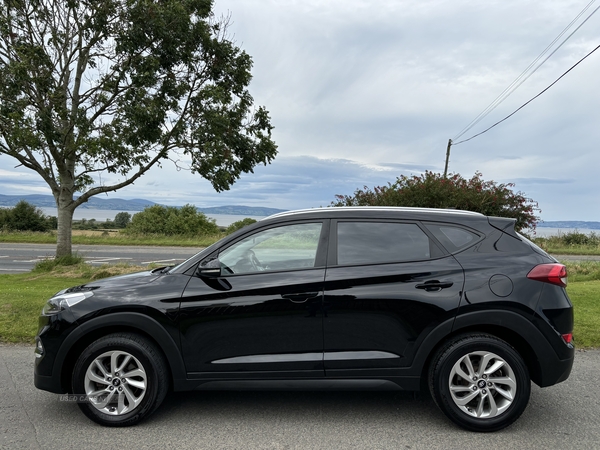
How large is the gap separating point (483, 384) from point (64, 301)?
3.40m

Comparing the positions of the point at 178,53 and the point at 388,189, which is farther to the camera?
the point at 388,189

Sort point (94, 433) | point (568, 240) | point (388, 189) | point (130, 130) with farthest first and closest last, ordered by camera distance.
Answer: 1. point (568, 240)
2. point (388, 189)
3. point (130, 130)
4. point (94, 433)

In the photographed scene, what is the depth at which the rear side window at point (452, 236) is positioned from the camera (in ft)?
11.8

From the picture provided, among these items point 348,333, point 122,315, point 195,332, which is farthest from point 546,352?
point 122,315

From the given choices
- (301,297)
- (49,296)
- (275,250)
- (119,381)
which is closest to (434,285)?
(301,297)

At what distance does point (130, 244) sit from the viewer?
2645 cm

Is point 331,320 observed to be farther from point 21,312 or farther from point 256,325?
point 21,312

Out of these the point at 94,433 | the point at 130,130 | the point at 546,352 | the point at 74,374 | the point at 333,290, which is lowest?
the point at 94,433

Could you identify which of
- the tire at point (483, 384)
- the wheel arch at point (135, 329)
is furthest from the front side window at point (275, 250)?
A: the tire at point (483, 384)

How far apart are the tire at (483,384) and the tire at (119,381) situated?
7.23 feet

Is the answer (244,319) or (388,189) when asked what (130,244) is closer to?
(388,189)

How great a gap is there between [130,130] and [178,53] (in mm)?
2561

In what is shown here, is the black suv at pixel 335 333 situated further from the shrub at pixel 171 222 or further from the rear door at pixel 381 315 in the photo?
the shrub at pixel 171 222

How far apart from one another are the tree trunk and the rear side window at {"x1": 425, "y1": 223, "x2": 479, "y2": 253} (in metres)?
12.8
